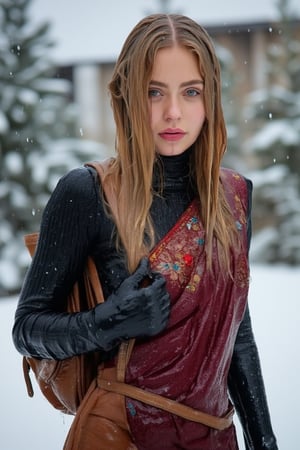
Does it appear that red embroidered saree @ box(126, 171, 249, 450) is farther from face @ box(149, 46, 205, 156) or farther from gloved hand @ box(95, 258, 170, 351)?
face @ box(149, 46, 205, 156)

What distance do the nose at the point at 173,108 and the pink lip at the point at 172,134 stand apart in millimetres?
34

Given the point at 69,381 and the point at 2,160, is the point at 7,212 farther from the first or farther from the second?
the point at 69,381

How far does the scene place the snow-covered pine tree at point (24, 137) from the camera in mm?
11742

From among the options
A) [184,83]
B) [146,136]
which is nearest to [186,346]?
[146,136]

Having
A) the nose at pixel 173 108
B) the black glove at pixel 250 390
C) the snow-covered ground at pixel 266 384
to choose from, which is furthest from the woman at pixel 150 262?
the snow-covered ground at pixel 266 384

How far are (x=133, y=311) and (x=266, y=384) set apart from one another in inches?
122

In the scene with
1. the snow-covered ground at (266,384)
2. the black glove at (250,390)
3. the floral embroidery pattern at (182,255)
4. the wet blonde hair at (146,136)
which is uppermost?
the wet blonde hair at (146,136)

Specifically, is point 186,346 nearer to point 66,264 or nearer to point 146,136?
point 66,264

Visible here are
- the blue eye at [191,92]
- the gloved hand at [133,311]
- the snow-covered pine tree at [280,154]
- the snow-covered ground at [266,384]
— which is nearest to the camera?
the gloved hand at [133,311]

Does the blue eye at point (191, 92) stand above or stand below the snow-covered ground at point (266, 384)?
above

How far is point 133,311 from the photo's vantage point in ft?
5.13

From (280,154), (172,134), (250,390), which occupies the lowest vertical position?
(280,154)

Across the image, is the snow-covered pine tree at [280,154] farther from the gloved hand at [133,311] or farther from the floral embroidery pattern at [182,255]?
the gloved hand at [133,311]

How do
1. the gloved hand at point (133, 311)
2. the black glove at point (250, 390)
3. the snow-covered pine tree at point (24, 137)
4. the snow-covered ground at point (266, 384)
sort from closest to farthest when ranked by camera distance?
the gloved hand at point (133, 311)
the black glove at point (250, 390)
the snow-covered ground at point (266, 384)
the snow-covered pine tree at point (24, 137)
